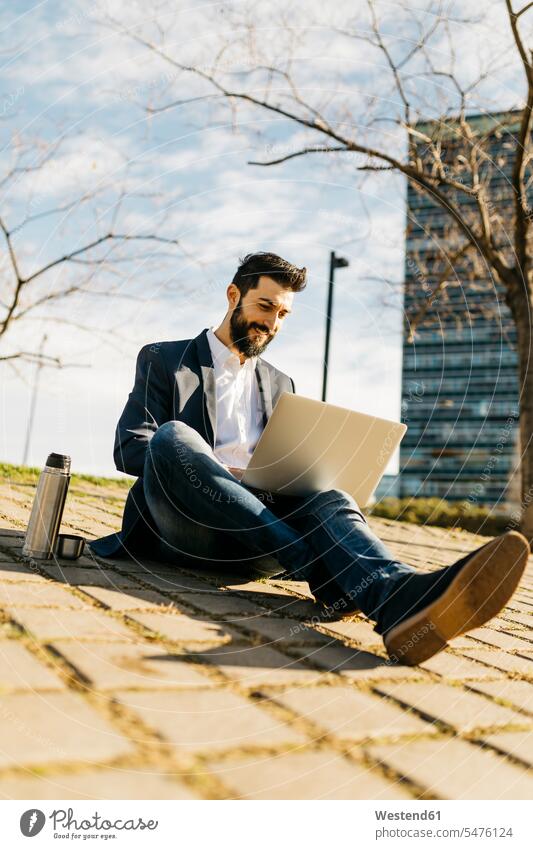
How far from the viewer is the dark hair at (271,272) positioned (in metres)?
3.25

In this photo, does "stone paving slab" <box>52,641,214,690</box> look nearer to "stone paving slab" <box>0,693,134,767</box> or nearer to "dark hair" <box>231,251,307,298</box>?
"stone paving slab" <box>0,693,134,767</box>

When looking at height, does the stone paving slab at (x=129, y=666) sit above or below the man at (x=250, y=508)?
below

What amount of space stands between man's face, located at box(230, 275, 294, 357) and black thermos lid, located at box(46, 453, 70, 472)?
0.90 m

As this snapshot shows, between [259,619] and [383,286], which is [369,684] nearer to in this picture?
[259,619]

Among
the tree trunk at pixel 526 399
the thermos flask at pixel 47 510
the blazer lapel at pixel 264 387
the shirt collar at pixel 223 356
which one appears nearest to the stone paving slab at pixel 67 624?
the thermos flask at pixel 47 510

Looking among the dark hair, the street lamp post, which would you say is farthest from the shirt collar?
the street lamp post

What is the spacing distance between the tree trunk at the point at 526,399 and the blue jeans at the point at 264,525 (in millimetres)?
5330

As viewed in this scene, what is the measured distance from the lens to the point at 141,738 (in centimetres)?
134

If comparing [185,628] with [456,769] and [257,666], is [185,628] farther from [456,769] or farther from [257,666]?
[456,769]

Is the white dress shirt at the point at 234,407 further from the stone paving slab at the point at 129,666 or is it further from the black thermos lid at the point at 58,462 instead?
the stone paving slab at the point at 129,666

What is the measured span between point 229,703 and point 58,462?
1558mm

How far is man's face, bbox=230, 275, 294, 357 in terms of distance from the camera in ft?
10.6

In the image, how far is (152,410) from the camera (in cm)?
283
